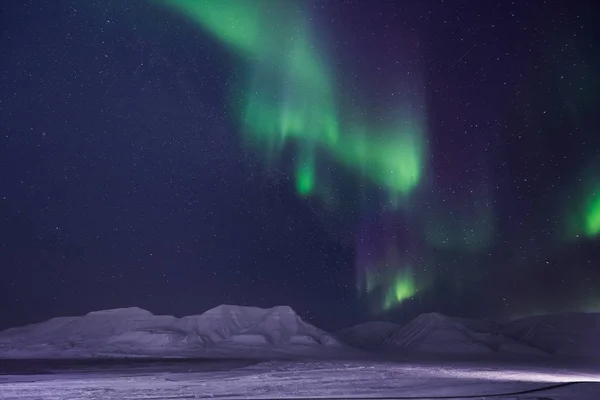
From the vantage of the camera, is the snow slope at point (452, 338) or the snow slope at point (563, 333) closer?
the snow slope at point (563, 333)

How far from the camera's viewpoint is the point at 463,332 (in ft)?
550

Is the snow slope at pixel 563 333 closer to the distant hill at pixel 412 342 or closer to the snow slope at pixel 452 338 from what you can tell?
the distant hill at pixel 412 342

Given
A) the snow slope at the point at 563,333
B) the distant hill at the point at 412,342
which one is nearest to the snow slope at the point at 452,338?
the distant hill at the point at 412,342

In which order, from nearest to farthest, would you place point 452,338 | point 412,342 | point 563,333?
point 563,333 < point 452,338 < point 412,342

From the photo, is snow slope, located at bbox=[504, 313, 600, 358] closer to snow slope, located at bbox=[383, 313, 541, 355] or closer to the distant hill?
the distant hill

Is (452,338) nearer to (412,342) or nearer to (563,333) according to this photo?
(412,342)

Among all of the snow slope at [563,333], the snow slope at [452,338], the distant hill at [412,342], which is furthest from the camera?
the snow slope at [452,338]

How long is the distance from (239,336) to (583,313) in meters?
104

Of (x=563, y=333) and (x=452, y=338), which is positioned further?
(x=452, y=338)

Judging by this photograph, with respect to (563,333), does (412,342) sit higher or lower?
lower

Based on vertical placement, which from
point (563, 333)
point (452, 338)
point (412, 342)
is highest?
point (563, 333)

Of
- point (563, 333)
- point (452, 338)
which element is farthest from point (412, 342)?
point (563, 333)

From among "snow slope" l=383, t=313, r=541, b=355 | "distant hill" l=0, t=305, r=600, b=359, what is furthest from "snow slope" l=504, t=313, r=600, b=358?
"snow slope" l=383, t=313, r=541, b=355

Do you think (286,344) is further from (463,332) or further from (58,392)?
(58,392)
